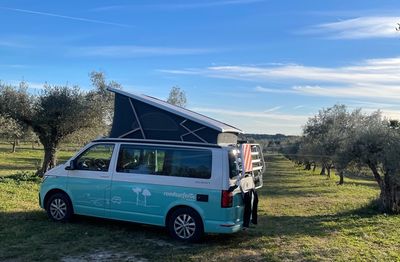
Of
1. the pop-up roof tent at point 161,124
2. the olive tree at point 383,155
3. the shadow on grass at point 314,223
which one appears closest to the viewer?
the pop-up roof tent at point 161,124

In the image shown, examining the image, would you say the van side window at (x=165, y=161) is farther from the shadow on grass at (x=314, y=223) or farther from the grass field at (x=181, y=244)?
the shadow on grass at (x=314, y=223)

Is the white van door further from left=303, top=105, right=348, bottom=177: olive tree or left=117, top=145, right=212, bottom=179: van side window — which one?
left=303, top=105, right=348, bottom=177: olive tree

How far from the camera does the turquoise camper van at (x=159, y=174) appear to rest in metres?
8.59

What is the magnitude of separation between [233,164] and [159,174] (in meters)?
1.52

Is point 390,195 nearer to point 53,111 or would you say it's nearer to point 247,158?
point 247,158

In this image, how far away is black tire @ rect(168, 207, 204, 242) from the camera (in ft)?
28.4

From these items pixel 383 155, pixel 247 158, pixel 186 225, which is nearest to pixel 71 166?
pixel 186 225

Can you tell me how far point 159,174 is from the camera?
9070mm

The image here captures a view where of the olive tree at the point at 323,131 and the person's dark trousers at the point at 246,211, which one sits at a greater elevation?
the olive tree at the point at 323,131

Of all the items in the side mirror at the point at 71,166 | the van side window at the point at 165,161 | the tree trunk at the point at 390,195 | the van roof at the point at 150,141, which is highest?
the van roof at the point at 150,141

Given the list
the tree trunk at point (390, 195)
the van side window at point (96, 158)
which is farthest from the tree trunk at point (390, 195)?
the van side window at point (96, 158)

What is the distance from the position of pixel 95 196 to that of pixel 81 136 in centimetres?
1217

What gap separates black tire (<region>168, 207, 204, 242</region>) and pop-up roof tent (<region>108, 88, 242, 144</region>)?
152 cm

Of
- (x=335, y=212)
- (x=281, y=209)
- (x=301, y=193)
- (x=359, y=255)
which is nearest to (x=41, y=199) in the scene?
(x=359, y=255)
